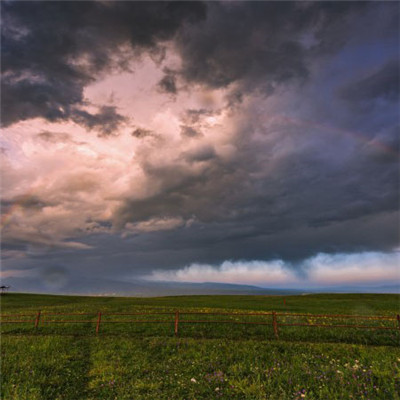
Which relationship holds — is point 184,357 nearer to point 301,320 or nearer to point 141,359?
point 141,359

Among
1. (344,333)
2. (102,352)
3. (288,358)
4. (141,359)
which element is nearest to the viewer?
(288,358)

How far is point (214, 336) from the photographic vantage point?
63.2 ft

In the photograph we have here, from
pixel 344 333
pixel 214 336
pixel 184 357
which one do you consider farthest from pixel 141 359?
pixel 344 333

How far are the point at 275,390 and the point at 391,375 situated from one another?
4.44m

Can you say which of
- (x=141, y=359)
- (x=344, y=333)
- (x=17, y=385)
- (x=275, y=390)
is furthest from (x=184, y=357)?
(x=344, y=333)

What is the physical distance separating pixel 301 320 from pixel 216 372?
15.0 metres

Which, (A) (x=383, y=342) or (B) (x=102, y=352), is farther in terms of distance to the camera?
(A) (x=383, y=342)

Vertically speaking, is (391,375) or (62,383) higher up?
(391,375)

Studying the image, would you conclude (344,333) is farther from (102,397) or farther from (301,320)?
(102,397)

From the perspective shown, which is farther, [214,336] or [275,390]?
[214,336]

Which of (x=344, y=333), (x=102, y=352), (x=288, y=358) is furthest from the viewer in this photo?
(x=344, y=333)

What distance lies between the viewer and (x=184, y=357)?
1438 cm

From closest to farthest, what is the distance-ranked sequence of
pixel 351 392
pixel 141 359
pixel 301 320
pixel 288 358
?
1. pixel 351 392
2. pixel 288 358
3. pixel 141 359
4. pixel 301 320

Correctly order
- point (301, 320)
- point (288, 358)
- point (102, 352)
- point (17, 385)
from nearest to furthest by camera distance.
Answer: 1. point (17, 385)
2. point (288, 358)
3. point (102, 352)
4. point (301, 320)
